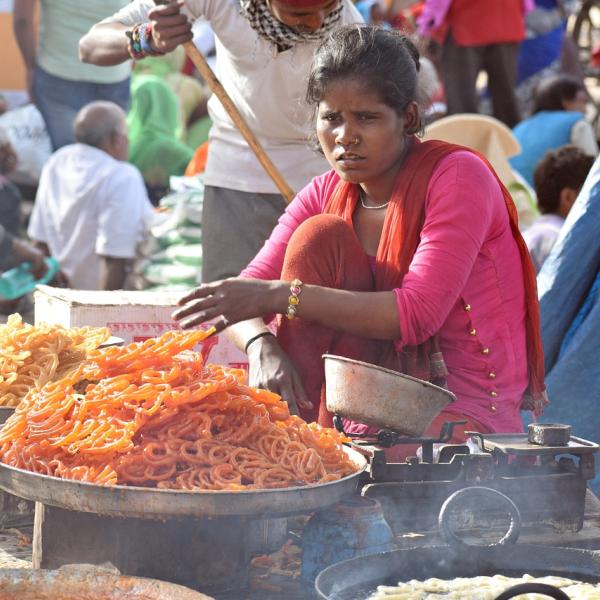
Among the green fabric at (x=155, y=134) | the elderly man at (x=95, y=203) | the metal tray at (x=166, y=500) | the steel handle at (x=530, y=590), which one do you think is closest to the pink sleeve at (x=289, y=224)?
the metal tray at (x=166, y=500)

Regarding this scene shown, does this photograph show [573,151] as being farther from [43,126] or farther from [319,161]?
[43,126]

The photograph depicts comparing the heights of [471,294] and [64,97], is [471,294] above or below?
below

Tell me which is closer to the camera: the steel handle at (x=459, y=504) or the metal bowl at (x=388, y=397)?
the steel handle at (x=459, y=504)

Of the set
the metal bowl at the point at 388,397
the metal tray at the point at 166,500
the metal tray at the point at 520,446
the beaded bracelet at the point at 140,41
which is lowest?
the metal tray at the point at 166,500

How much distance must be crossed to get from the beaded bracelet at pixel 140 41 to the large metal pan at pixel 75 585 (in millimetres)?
2077

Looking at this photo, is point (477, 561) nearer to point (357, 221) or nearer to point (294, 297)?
point (294, 297)

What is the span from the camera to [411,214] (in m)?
3.03

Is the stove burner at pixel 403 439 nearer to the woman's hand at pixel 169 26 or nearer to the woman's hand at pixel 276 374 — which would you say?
the woman's hand at pixel 276 374

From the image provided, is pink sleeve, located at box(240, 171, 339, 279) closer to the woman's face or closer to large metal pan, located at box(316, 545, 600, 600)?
the woman's face

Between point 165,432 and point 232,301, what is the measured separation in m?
0.53

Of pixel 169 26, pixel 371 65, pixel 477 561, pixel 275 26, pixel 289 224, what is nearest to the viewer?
pixel 477 561

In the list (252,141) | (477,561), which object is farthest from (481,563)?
(252,141)

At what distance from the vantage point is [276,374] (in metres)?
3.04

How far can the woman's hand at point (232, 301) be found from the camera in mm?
2822
